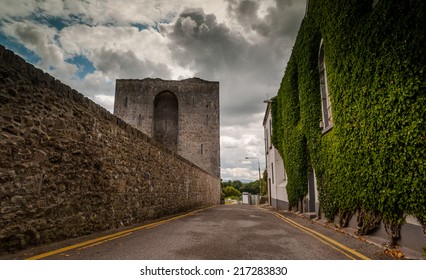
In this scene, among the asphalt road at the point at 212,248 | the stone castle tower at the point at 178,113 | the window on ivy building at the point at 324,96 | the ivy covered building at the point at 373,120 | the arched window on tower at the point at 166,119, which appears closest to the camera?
the asphalt road at the point at 212,248

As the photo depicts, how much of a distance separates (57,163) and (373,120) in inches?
232

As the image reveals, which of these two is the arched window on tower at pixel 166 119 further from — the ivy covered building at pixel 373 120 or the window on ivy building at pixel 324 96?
the ivy covered building at pixel 373 120

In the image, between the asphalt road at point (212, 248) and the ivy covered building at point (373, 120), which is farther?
the ivy covered building at point (373, 120)

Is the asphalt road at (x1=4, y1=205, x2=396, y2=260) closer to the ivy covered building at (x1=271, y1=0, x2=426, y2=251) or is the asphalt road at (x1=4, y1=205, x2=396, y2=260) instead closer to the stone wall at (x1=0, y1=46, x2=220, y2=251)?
the stone wall at (x1=0, y1=46, x2=220, y2=251)

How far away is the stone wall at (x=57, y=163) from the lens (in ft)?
12.9

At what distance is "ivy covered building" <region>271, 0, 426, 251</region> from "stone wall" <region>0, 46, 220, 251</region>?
574 cm

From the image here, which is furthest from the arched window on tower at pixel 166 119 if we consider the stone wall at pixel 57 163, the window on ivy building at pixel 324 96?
the stone wall at pixel 57 163

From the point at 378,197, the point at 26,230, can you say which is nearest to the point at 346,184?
the point at 378,197

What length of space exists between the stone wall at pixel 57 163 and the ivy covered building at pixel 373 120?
5742 mm

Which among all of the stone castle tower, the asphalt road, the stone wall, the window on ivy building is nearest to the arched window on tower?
the stone castle tower

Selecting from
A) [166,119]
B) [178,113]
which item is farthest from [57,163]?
[166,119]

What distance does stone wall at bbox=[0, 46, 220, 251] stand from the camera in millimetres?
3924

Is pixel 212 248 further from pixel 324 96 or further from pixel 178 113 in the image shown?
pixel 178 113
